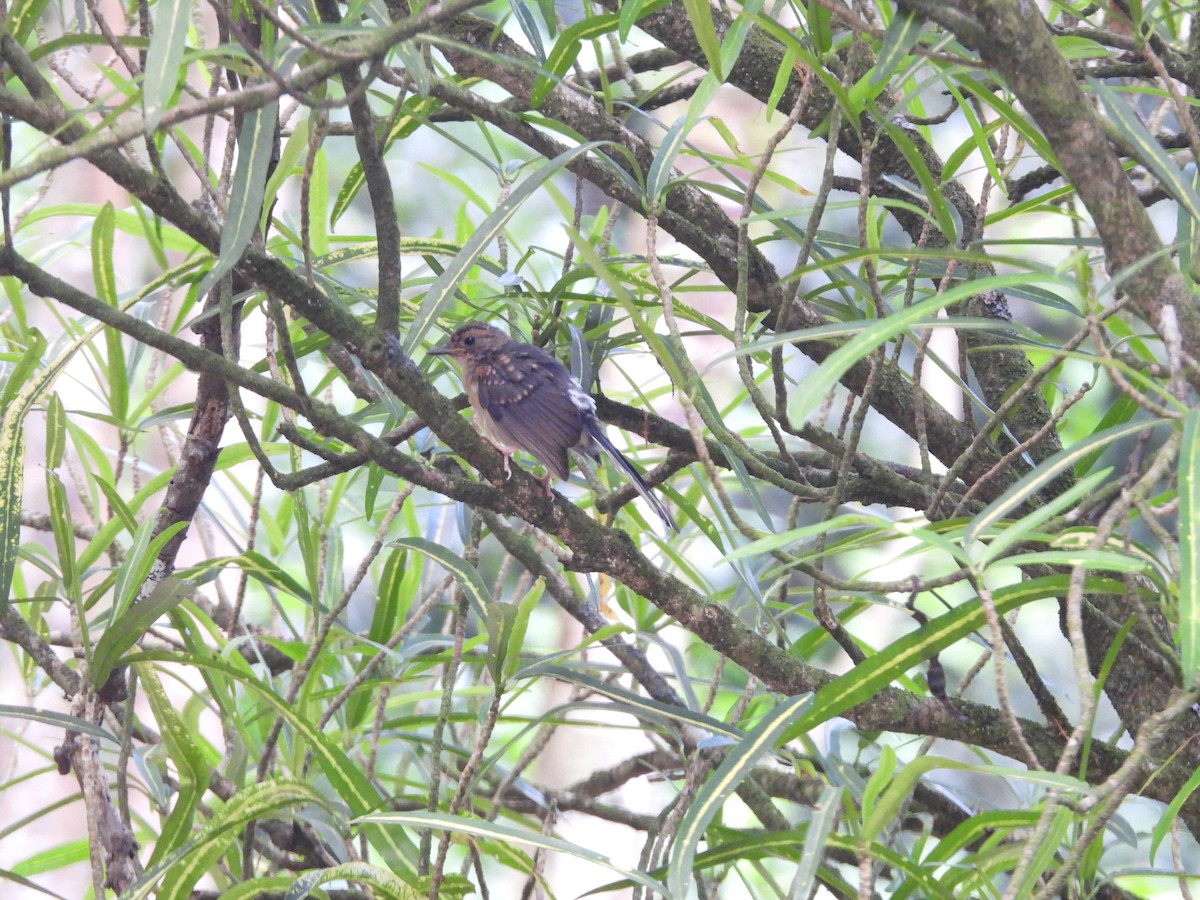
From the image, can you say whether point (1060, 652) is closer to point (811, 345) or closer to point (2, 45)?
point (811, 345)

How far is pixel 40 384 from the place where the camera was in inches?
68.8

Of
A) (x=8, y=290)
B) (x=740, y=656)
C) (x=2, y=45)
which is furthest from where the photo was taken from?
(x=8, y=290)

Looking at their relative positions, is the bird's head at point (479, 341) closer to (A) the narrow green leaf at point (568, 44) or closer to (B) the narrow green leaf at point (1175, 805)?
(A) the narrow green leaf at point (568, 44)

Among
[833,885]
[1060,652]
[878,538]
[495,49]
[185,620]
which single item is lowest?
[1060,652]

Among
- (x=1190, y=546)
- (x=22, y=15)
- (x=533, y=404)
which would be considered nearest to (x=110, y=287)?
(x=22, y=15)

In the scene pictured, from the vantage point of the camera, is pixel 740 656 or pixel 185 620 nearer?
pixel 740 656

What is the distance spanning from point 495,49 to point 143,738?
6.00 feet

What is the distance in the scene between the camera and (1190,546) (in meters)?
1.09

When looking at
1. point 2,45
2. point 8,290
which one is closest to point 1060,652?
point 8,290

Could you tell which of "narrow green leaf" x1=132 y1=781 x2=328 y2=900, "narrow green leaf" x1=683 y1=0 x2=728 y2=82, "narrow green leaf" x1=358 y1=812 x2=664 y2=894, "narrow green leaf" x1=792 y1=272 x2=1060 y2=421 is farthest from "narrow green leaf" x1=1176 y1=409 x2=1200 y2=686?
"narrow green leaf" x1=132 y1=781 x2=328 y2=900

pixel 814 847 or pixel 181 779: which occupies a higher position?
pixel 181 779

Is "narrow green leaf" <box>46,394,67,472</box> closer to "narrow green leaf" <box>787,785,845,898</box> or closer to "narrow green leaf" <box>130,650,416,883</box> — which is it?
"narrow green leaf" <box>130,650,416,883</box>

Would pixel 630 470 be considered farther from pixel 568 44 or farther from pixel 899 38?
pixel 899 38

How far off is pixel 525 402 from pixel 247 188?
6.54ft
